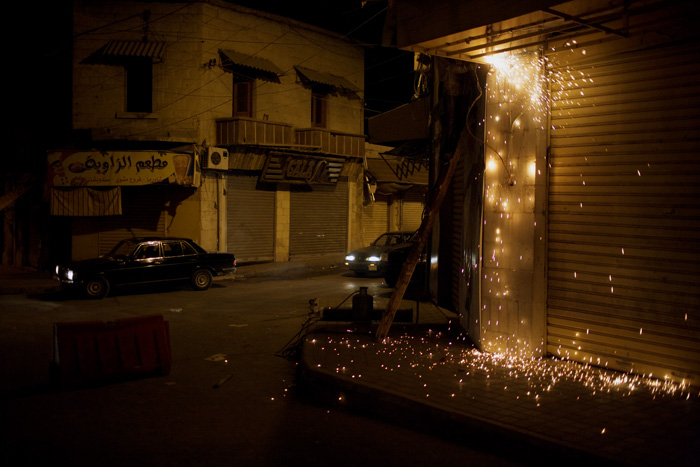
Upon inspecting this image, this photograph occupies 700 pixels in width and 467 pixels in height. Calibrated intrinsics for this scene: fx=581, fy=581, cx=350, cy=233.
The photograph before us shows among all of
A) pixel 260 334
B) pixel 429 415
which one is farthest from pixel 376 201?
pixel 429 415

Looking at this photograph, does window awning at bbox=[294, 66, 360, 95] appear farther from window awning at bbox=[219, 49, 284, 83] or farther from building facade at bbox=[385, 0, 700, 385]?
building facade at bbox=[385, 0, 700, 385]

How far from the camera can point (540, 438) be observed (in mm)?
4875

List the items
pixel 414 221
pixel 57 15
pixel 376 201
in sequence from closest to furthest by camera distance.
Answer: pixel 57 15 → pixel 376 201 → pixel 414 221

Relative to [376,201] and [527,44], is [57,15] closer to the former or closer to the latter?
[376,201]

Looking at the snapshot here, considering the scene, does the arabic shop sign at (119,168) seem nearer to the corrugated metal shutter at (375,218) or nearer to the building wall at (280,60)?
the building wall at (280,60)

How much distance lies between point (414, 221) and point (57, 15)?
753 inches

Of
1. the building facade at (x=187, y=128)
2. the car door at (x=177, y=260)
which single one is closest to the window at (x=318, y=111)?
the building facade at (x=187, y=128)

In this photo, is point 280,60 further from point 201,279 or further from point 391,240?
point 201,279

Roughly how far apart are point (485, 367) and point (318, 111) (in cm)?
2012

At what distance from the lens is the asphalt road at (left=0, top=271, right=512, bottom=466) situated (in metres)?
5.00

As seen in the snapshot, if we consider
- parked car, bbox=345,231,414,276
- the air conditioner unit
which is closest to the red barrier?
parked car, bbox=345,231,414,276

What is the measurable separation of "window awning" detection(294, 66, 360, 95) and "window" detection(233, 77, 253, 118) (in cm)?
246

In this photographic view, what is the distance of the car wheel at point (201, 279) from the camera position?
1648 cm

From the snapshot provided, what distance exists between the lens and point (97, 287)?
14.9m
